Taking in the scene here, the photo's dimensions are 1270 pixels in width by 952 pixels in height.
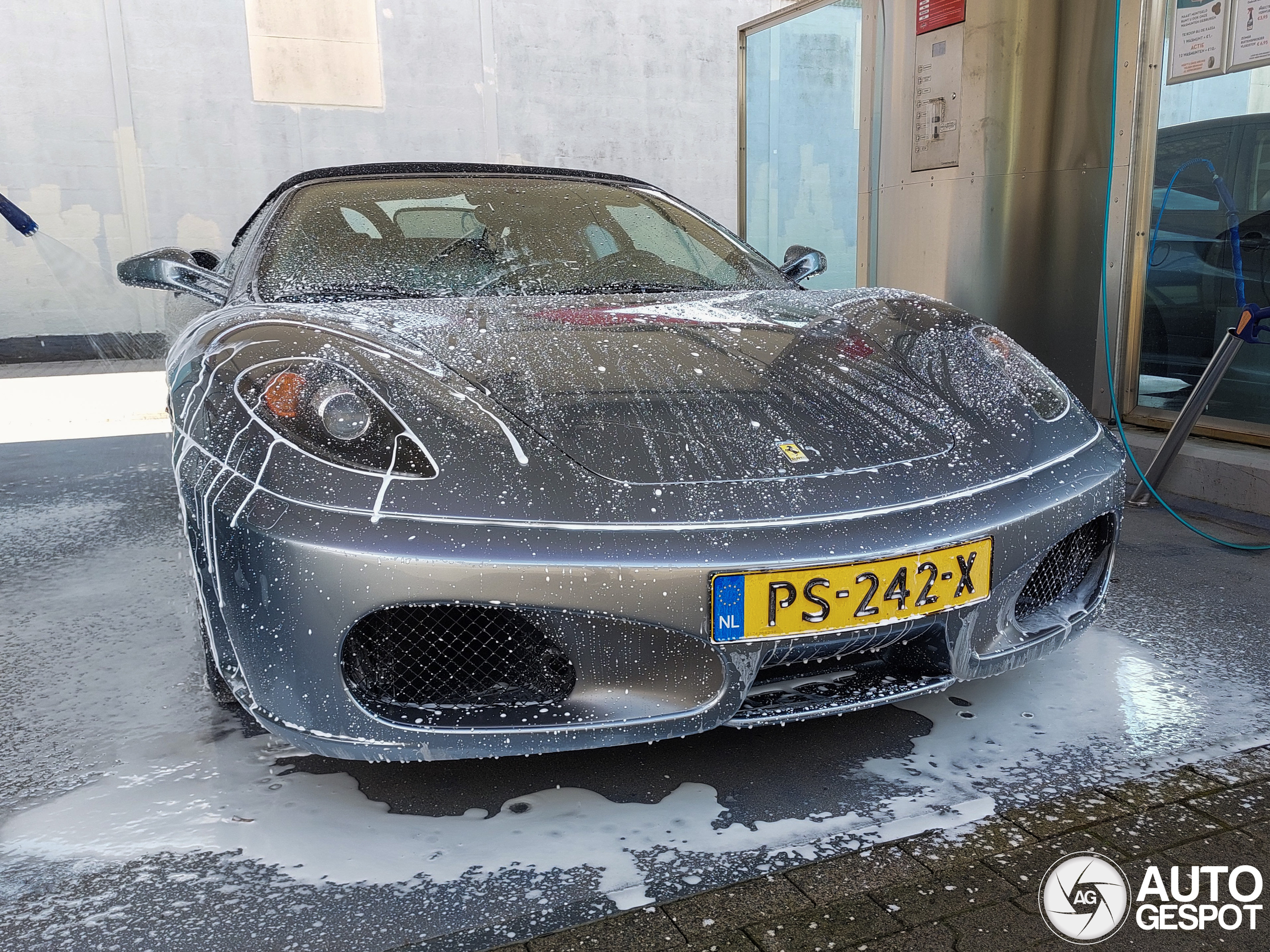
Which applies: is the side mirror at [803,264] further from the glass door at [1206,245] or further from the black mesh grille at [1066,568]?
the glass door at [1206,245]

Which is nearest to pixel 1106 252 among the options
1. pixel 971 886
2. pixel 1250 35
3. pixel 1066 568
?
pixel 1250 35

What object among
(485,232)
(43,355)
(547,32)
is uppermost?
(547,32)

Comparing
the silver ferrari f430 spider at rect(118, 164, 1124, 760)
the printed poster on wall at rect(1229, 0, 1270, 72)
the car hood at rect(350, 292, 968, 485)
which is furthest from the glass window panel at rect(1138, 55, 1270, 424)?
the car hood at rect(350, 292, 968, 485)

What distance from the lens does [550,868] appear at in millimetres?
1489

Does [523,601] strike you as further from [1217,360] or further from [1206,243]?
[1206,243]

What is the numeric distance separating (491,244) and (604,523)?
1.24 meters

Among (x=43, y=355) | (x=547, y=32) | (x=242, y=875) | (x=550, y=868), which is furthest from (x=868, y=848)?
(x=547, y=32)

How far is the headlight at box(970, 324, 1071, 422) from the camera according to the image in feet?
6.31

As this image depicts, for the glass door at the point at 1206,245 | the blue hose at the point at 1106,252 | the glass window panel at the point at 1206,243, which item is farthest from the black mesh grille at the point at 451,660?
the glass window panel at the point at 1206,243

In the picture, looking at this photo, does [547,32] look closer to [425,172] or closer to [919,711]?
[425,172]

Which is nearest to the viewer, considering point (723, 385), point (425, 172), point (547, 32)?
point (723, 385)

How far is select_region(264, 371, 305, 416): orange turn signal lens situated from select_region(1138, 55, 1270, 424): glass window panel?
12.0 ft

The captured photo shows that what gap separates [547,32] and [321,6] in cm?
223

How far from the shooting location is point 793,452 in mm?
1606
